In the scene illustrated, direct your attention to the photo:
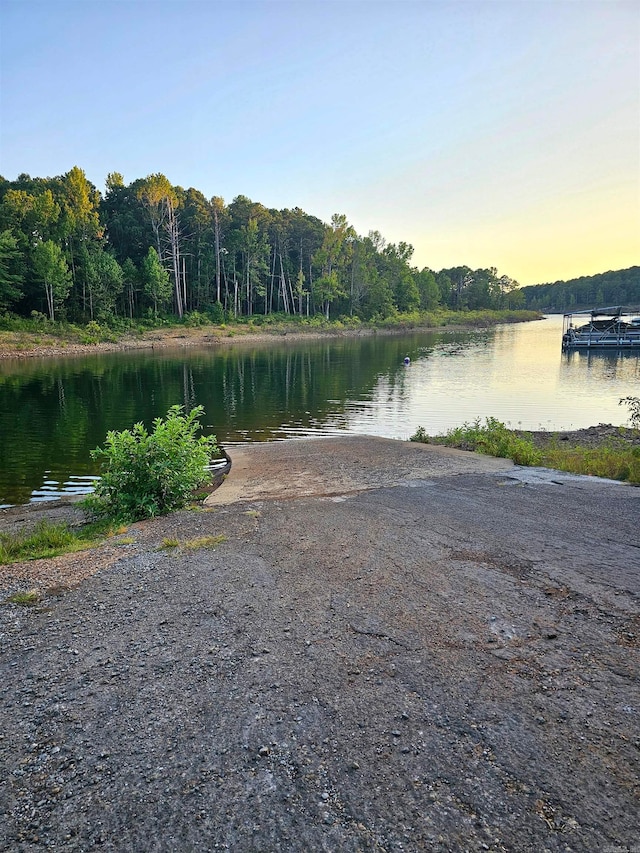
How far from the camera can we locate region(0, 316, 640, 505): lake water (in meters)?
17.5

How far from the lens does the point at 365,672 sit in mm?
3904

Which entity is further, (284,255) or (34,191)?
(284,255)

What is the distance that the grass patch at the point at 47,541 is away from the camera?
700 centimetres

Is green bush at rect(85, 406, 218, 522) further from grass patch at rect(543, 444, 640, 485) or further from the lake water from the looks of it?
grass patch at rect(543, 444, 640, 485)

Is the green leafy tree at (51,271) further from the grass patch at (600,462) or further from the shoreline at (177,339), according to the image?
the grass patch at (600,462)

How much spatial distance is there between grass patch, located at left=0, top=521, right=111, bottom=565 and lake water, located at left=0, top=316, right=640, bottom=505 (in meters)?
4.31

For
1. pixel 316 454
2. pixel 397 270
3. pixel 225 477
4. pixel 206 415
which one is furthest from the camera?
pixel 397 270

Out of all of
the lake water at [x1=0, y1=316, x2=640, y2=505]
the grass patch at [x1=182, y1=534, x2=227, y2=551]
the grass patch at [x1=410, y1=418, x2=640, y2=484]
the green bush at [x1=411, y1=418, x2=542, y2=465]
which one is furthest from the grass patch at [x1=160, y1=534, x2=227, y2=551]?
the green bush at [x1=411, y1=418, x2=542, y2=465]

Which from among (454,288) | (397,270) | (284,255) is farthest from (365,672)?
(454,288)

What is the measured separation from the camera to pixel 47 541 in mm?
7602

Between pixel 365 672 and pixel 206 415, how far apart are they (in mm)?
19453

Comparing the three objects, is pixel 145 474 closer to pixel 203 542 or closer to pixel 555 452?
pixel 203 542

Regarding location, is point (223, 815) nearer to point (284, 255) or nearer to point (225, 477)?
point (225, 477)

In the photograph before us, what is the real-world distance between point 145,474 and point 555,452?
10.4m
